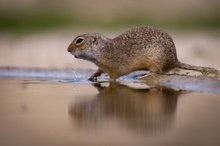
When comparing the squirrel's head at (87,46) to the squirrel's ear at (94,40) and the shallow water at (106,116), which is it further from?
the shallow water at (106,116)

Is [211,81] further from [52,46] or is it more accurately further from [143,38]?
[52,46]

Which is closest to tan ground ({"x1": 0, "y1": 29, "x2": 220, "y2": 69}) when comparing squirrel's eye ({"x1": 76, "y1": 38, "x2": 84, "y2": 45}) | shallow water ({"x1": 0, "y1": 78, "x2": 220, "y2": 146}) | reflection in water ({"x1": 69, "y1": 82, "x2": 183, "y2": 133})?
squirrel's eye ({"x1": 76, "y1": 38, "x2": 84, "y2": 45})

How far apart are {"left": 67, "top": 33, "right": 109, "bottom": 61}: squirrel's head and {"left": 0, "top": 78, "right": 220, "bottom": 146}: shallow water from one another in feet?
3.71

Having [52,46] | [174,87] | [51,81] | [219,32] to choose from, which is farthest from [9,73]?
[219,32]

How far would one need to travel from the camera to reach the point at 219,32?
77.3 ft

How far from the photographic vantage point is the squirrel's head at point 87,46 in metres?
11.5

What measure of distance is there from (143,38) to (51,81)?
1.83 metres

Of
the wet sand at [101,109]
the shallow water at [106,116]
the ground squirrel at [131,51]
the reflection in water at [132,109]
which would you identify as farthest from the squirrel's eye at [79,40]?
the reflection in water at [132,109]

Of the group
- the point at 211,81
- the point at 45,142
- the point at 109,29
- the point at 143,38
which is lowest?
the point at 45,142

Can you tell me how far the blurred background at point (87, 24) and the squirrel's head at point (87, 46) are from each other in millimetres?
2796

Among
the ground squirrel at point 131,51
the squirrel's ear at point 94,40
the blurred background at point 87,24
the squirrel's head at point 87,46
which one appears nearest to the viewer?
the ground squirrel at point 131,51

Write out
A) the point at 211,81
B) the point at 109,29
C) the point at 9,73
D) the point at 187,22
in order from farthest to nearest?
the point at 187,22 < the point at 109,29 < the point at 9,73 < the point at 211,81

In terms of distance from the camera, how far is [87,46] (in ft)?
37.9

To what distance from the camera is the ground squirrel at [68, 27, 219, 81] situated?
11289mm
